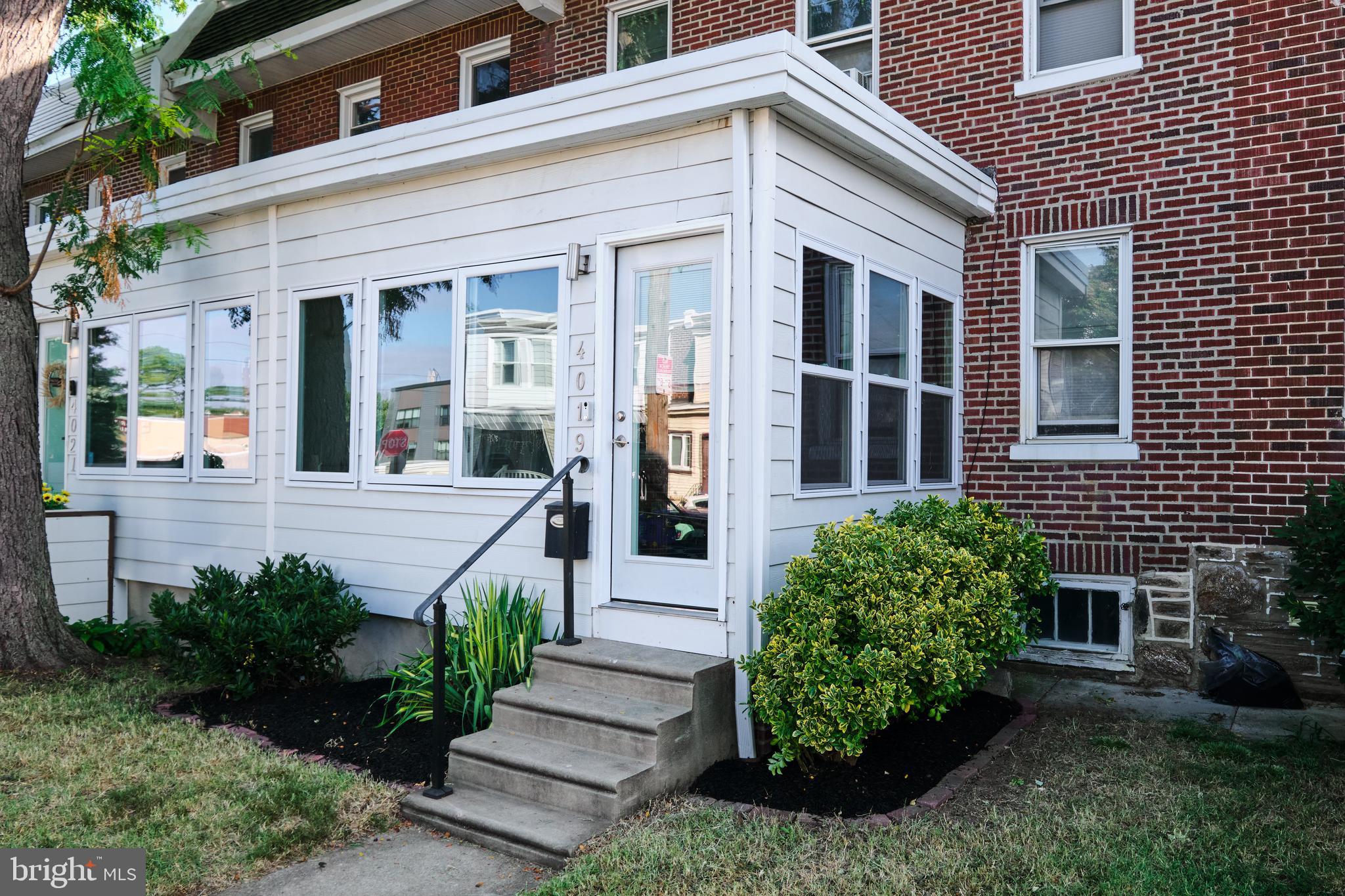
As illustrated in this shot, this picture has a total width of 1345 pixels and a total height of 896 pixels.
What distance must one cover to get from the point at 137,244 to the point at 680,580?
5.29 meters

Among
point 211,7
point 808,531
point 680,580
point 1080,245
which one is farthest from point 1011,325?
point 211,7

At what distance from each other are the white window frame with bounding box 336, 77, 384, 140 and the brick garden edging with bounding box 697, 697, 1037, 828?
868 cm

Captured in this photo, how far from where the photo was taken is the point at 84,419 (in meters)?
9.16

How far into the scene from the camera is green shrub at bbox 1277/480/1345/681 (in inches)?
193

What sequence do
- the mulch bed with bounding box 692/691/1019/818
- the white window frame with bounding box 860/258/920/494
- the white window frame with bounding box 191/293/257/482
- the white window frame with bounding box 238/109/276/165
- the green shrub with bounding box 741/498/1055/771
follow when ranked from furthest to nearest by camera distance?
the white window frame with bounding box 238/109/276/165
the white window frame with bounding box 191/293/257/482
the white window frame with bounding box 860/258/920/494
the mulch bed with bounding box 692/691/1019/818
the green shrub with bounding box 741/498/1055/771

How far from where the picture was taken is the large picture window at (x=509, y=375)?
598 centimetres

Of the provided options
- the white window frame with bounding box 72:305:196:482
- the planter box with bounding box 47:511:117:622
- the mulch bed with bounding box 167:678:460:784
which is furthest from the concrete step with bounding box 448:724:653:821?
the planter box with bounding box 47:511:117:622

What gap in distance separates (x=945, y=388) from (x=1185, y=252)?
5.69 feet

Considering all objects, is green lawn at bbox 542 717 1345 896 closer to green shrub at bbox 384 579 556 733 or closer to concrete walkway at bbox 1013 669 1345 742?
concrete walkway at bbox 1013 669 1345 742

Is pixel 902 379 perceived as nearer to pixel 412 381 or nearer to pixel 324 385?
pixel 412 381

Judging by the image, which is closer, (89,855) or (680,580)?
(89,855)

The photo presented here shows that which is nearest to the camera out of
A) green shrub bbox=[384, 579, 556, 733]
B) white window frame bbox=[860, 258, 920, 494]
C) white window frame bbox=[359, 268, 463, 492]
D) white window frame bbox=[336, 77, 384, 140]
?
green shrub bbox=[384, 579, 556, 733]

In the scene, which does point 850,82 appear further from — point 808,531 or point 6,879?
point 6,879

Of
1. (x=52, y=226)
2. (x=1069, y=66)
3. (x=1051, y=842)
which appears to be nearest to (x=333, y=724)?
(x=1051, y=842)
